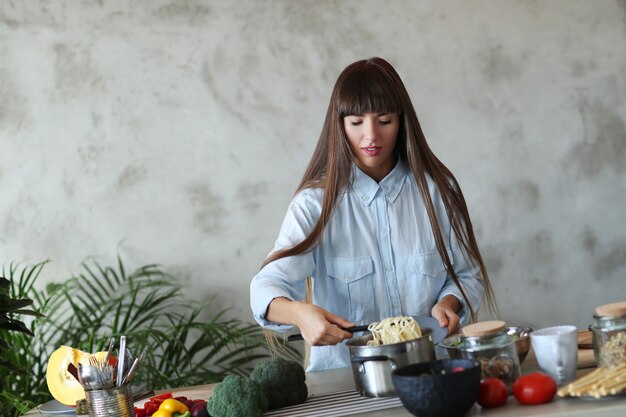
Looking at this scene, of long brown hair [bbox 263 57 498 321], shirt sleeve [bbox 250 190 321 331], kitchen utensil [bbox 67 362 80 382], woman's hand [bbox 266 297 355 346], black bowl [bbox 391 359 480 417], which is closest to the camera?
black bowl [bbox 391 359 480 417]

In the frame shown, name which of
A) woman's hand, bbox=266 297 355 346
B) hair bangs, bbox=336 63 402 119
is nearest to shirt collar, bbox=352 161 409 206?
hair bangs, bbox=336 63 402 119

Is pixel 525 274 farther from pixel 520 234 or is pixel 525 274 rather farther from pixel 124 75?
pixel 124 75

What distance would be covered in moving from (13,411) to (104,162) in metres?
1.45

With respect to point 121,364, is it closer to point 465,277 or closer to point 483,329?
point 483,329

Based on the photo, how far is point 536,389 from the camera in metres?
1.95

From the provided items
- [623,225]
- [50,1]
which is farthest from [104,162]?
[623,225]

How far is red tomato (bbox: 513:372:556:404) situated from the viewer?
6.41ft

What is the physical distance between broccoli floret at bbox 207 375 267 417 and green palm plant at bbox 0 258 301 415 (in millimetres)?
2344

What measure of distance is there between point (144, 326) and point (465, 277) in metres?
2.39

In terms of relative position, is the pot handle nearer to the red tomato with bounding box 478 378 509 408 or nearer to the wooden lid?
the red tomato with bounding box 478 378 509 408

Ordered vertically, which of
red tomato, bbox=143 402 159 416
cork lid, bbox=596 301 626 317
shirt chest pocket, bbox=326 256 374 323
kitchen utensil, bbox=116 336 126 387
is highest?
shirt chest pocket, bbox=326 256 374 323

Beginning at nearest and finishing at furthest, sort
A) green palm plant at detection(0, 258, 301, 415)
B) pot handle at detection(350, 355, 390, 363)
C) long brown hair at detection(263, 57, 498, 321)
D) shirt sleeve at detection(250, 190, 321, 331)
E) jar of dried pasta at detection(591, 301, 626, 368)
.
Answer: jar of dried pasta at detection(591, 301, 626, 368), pot handle at detection(350, 355, 390, 363), shirt sleeve at detection(250, 190, 321, 331), long brown hair at detection(263, 57, 498, 321), green palm plant at detection(0, 258, 301, 415)

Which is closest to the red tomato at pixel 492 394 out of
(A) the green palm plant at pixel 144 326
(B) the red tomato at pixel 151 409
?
(B) the red tomato at pixel 151 409

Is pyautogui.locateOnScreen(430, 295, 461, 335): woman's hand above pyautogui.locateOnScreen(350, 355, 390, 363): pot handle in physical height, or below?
above
